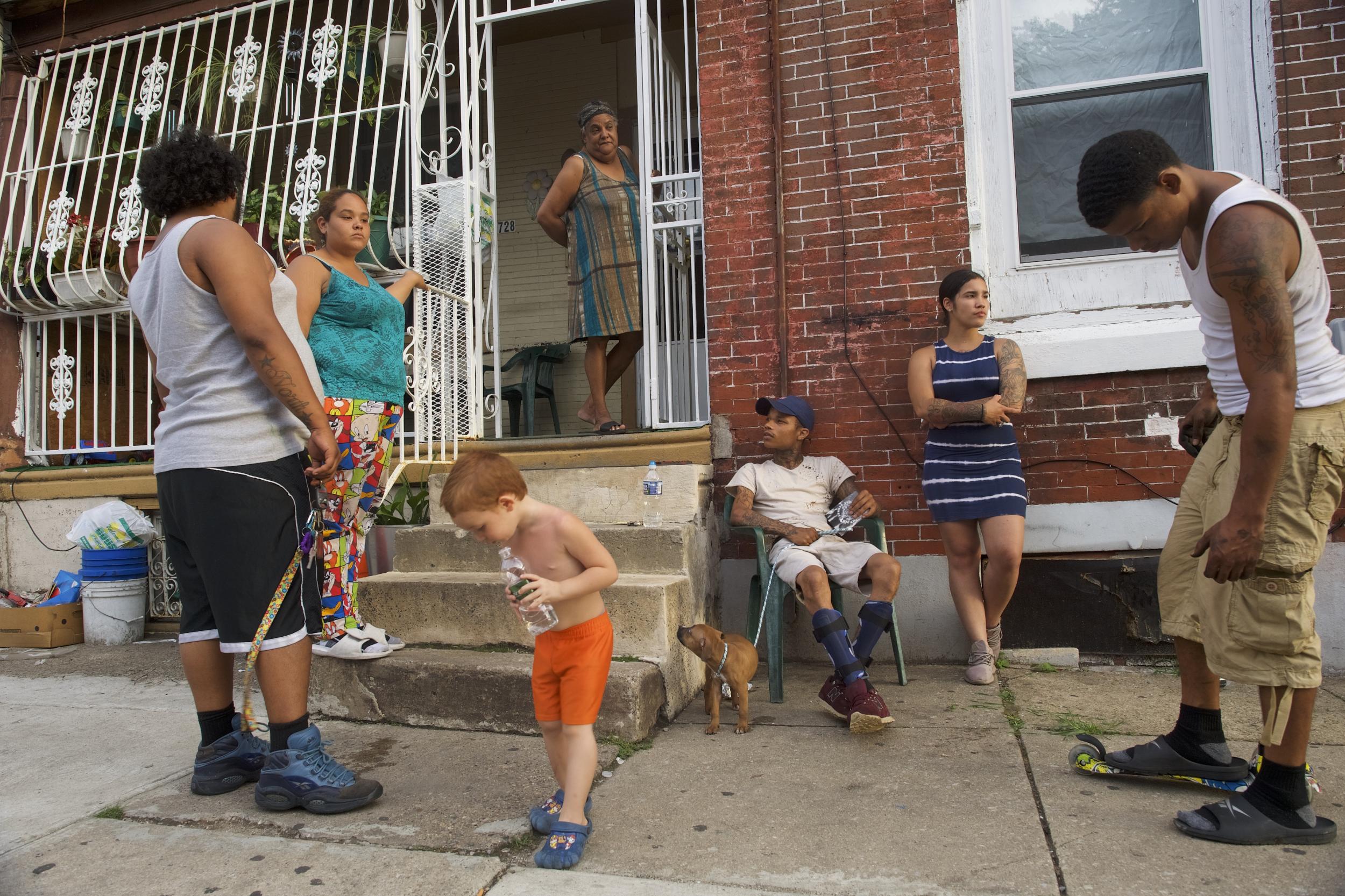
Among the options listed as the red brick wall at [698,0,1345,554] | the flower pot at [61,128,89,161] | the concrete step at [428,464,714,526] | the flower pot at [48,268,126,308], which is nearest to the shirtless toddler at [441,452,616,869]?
the concrete step at [428,464,714,526]

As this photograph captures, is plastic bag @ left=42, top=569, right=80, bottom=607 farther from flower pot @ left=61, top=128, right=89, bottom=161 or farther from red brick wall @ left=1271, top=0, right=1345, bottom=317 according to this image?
red brick wall @ left=1271, top=0, right=1345, bottom=317

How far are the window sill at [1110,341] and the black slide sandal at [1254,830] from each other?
93.3 inches

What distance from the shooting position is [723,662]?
3422 millimetres

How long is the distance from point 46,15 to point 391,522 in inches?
191

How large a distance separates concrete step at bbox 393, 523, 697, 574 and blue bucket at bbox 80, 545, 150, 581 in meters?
2.33


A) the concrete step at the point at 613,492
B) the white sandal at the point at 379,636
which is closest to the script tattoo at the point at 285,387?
the white sandal at the point at 379,636

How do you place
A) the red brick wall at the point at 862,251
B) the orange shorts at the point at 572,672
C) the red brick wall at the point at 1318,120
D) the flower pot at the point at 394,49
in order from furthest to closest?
the flower pot at the point at 394,49 → the red brick wall at the point at 862,251 → the red brick wall at the point at 1318,120 → the orange shorts at the point at 572,672

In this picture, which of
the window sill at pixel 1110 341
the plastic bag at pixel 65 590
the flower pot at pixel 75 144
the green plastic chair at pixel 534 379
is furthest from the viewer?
the green plastic chair at pixel 534 379

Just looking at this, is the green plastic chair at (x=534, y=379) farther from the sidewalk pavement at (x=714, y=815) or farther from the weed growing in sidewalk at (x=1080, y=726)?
the weed growing in sidewalk at (x=1080, y=726)

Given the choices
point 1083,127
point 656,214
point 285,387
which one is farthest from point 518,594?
point 1083,127

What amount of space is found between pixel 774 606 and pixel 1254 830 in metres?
1.93

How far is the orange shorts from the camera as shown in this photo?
2414 mm

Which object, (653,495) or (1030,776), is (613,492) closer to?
(653,495)

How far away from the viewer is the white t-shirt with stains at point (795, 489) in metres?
4.10
